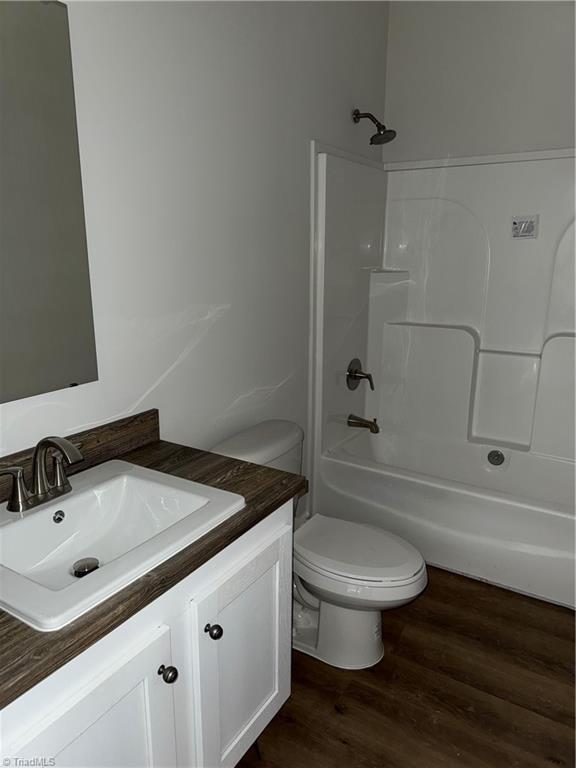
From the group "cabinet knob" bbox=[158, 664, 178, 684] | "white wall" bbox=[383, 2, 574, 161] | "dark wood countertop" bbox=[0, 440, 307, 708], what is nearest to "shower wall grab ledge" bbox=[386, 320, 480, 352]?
"white wall" bbox=[383, 2, 574, 161]

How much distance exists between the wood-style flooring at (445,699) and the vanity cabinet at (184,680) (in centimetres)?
24

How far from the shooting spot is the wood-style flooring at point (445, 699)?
5.18ft

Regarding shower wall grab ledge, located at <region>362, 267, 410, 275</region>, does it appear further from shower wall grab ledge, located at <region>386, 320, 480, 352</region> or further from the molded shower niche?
shower wall grab ledge, located at <region>386, 320, 480, 352</region>

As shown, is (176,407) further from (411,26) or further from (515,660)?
(411,26)

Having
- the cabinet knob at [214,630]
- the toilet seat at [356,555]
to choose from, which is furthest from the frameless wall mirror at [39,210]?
the toilet seat at [356,555]

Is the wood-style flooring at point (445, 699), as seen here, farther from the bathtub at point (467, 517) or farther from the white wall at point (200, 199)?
the white wall at point (200, 199)

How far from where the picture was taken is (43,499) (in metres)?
1.21

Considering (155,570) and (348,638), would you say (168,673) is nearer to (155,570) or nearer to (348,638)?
(155,570)

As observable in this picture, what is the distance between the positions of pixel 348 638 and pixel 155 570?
1121 mm

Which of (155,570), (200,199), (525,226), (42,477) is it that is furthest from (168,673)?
(525,226)

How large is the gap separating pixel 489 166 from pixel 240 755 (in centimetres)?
255

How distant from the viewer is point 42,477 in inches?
47.7

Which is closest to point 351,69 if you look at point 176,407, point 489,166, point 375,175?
point 375,175

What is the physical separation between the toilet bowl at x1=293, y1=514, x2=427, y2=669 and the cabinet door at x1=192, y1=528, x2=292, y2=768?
30cm
